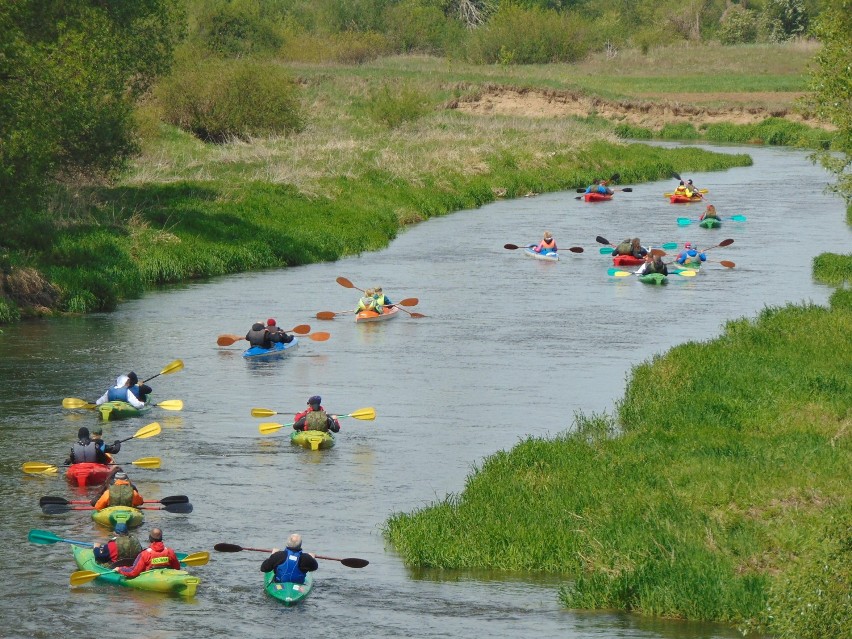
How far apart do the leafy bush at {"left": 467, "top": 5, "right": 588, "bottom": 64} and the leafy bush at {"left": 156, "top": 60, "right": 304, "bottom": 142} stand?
189 ft

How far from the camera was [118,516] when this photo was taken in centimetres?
1802

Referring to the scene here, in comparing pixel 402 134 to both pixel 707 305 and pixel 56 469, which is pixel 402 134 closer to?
pixel 707 305

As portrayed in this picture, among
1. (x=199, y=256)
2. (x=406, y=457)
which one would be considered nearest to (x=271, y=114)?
(x=199, y=256)

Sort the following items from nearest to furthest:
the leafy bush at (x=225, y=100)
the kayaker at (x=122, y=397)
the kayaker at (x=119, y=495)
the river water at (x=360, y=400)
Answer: the river water at (x=360, y=400)
the kayaker at (x=119, y=495)
the kayaker at (x=122, y=397)
the leafy bush at (x=225, y=100)

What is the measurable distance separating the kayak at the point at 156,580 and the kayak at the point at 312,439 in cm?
600

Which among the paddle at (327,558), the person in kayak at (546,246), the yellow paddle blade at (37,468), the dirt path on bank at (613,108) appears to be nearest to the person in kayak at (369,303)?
the person in kayak at (546,246)

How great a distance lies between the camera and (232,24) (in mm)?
85062

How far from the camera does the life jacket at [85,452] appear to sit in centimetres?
2009

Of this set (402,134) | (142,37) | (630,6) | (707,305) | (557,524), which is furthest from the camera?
(630,6)

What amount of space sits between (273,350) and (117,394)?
234 inches

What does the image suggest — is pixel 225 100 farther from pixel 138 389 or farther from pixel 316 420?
pixel 316 420

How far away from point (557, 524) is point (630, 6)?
13829cm

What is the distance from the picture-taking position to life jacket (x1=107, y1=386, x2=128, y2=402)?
24000mm

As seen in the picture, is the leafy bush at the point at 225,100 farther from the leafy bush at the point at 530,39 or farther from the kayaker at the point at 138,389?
the leafy bush at the point at 530,39
